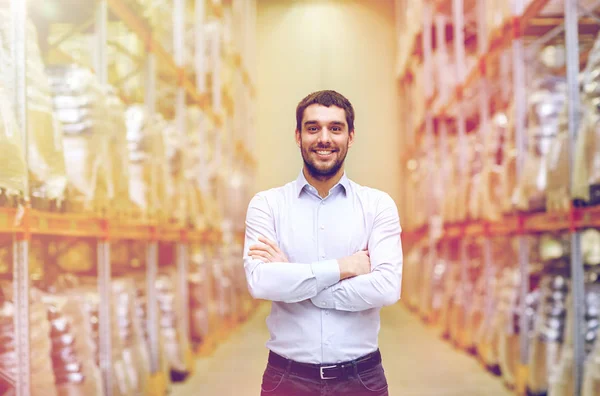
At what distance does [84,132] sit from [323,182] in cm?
195

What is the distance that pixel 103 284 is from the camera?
3596mm

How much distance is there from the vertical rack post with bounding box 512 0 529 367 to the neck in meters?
3.17

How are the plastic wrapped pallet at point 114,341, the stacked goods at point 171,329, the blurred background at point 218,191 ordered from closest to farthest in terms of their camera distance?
1. the blurred background at point 218,191
2. the plastic wrapped pallet at point 114,341
3. the stacked goods at point 171,329

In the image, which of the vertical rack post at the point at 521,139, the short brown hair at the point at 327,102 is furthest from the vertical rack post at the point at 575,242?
the short brown hair at the point at 327,102

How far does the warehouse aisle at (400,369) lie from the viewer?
4781 millimetres

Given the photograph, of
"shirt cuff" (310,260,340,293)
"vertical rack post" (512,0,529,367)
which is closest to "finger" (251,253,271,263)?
"shirt cuff" (310,260,340,293)

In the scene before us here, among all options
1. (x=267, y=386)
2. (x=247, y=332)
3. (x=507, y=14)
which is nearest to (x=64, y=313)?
(x=267, y=386)

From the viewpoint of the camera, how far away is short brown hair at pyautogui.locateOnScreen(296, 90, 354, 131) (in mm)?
→ 1733

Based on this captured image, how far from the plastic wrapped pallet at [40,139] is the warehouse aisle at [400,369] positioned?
1.49m

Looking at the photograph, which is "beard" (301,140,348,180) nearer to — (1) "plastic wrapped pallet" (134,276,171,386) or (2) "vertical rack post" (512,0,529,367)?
(1) "plastic wrapped pallet" (134,276,171,386)

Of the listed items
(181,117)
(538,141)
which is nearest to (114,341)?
(181,117)

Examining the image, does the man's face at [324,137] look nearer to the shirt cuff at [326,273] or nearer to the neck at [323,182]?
the neck at [323,182]

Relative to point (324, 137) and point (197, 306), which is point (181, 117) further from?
point (324, 137)

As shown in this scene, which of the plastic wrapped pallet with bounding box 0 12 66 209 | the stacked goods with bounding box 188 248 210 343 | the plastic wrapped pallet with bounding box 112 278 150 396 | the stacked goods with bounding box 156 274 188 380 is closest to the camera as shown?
the plastic wrapped pallet with bounding box 0 12 66 209
